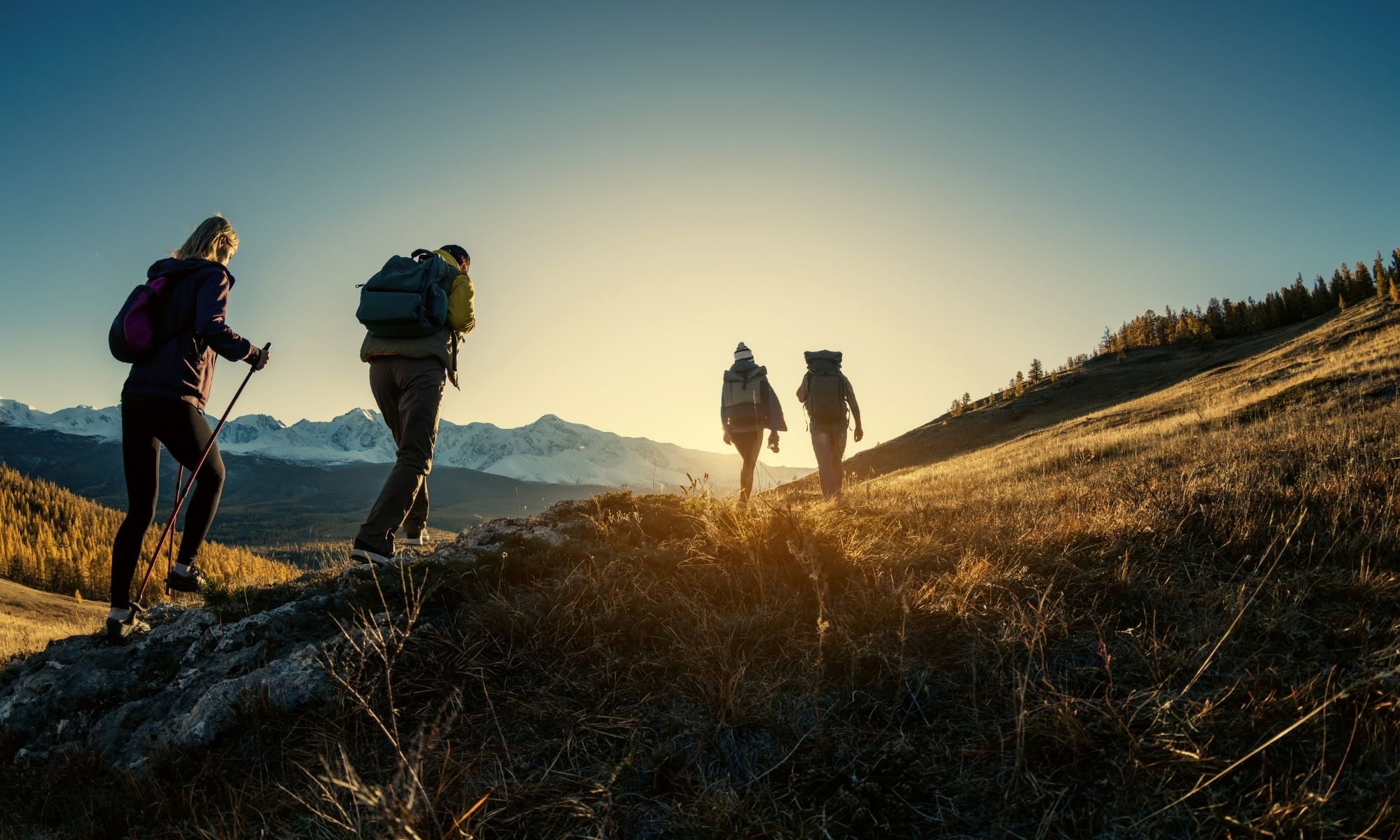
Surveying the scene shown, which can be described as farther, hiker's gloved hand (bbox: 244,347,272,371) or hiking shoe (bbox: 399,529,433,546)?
hiking shoe (bbox: 399,529,433,546)

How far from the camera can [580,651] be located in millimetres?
2799

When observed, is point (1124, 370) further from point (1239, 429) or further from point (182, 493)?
point (182, 493)

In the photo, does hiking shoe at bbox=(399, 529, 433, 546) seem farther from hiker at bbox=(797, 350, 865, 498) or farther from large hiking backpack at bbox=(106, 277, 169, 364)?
hiker at bbox=(797, 350, 865, 498)

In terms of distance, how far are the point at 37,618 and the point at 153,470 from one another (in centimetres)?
432

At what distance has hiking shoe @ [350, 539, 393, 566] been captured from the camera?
3.89 m

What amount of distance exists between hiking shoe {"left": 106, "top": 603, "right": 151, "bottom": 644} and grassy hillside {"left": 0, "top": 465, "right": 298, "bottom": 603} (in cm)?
69

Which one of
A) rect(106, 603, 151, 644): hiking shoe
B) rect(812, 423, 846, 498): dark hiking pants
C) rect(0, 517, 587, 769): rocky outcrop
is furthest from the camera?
rect(812, 423, 846, 498): dark hiking pants

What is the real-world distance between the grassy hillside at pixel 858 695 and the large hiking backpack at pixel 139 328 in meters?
1.81

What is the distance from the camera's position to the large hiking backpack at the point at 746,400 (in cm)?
887

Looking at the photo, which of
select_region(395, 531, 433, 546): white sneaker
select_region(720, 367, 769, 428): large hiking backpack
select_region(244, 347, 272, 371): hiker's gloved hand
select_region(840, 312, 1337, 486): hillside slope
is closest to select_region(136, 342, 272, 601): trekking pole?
select_region(244, 347, 272, 371): hiker's gloved hand

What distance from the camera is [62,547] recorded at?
1494 centimetres

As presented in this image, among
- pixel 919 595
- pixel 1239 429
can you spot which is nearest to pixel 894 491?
pixel 1239 429

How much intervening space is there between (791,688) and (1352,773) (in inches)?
66.1

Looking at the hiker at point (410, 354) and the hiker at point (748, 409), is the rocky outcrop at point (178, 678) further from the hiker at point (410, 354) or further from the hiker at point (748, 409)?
the hiker at point (748, 409)
